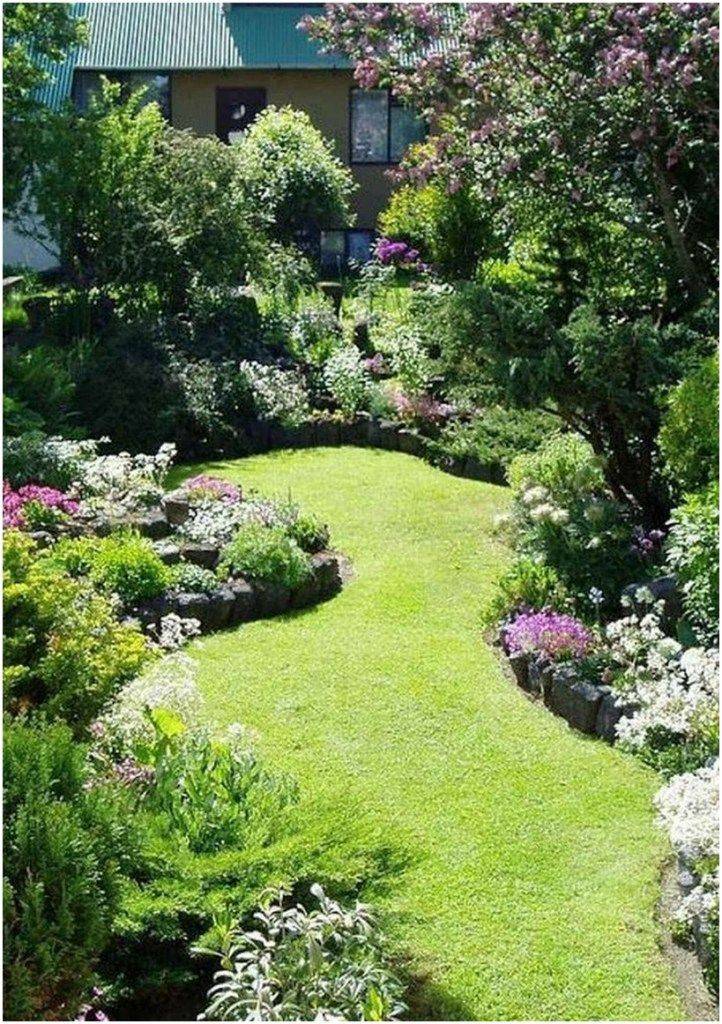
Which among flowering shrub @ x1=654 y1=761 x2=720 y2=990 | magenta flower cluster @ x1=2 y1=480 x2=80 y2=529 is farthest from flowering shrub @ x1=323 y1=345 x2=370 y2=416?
flowering shrub @ x1=654 y1=761 x2=720 y2=990

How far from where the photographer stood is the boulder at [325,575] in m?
9.83

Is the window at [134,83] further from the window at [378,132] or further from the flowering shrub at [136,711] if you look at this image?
the flowering shrub at [136,711]

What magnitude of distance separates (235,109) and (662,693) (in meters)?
21.0

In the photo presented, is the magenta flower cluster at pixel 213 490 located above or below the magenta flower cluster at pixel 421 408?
below

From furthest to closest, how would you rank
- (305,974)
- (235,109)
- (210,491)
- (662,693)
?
(235,109), (210,491), (662,693), (305,974)

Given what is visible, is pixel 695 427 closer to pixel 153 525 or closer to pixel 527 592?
pixel 527 592

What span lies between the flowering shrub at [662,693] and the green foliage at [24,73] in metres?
11.0

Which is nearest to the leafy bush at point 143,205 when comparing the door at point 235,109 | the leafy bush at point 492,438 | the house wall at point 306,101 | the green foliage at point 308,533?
the leafy bush at point 492,438

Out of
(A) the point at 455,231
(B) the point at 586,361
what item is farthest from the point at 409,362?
(B) the point at 586,361

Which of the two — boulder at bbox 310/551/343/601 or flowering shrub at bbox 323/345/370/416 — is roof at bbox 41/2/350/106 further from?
boulder at bbox 310/551/343/601

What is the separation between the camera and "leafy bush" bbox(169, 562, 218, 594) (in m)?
9.39

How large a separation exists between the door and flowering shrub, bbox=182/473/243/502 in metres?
15.8

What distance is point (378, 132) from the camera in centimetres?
2528

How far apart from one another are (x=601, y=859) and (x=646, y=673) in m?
1.49
